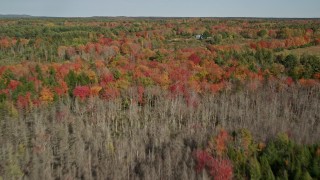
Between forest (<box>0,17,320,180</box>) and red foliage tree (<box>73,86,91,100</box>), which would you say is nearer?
forest (<box>0,17,320,180</box>)

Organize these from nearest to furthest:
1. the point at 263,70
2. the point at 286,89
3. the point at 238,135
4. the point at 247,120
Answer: the point at 238,135 < the point at 247,120 < the point at 286,89 < the point at 263,70

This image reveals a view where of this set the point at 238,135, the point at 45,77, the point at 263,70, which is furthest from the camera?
the point at 263,70

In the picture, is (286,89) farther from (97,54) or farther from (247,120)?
(97,54)

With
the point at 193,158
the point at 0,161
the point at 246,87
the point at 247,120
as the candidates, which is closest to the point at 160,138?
the point at 193,158

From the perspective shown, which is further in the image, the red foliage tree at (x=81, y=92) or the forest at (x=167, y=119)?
the red foliage tree at (x=81, y=92)

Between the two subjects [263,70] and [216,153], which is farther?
[263,70]

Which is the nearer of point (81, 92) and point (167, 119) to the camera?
point (167, 119)

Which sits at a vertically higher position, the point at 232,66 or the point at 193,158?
the point at 232,66

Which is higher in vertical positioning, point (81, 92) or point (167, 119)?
point (81, 92)
